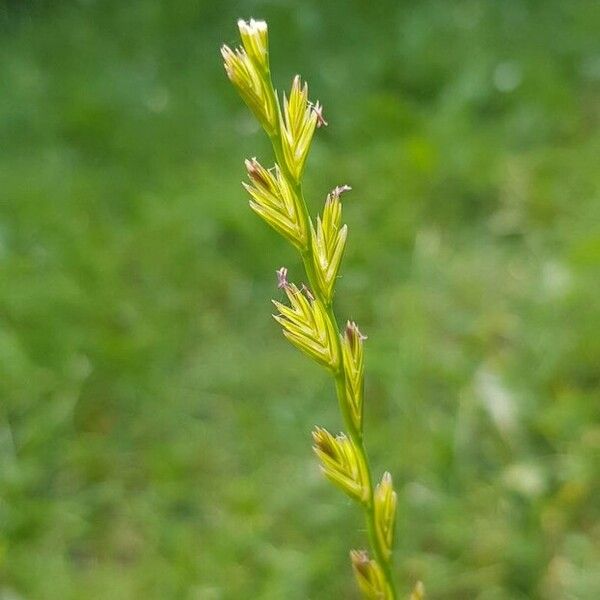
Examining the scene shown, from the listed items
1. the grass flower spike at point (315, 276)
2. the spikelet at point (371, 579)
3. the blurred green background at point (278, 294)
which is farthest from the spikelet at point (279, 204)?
the blurred green background at point (278, 294)

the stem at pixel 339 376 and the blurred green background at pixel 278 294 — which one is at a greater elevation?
the blurred green background at pixel 278 294

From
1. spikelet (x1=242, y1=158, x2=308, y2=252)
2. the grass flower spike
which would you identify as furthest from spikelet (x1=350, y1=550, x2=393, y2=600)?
spikelet (x1=242, y1=158, x2=308, y2=252)

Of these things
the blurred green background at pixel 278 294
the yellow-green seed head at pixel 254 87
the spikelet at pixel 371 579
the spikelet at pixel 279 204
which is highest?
the blurred green background at pixel 278 294

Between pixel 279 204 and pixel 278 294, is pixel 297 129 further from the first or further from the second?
pixel 278 294

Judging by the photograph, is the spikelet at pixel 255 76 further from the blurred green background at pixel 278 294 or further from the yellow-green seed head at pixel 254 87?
the blurred green background at pixel 278 294

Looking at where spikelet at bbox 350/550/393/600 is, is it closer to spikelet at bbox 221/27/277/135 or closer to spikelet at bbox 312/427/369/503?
spikelet at bbox 312/427/369/503

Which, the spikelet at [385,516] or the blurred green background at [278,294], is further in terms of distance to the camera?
the blurred green background at [278,294]

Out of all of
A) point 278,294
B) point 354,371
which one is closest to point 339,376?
point 354,371

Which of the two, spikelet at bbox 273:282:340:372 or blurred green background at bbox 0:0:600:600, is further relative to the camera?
blurred green background at bbox 0:0:600:600
